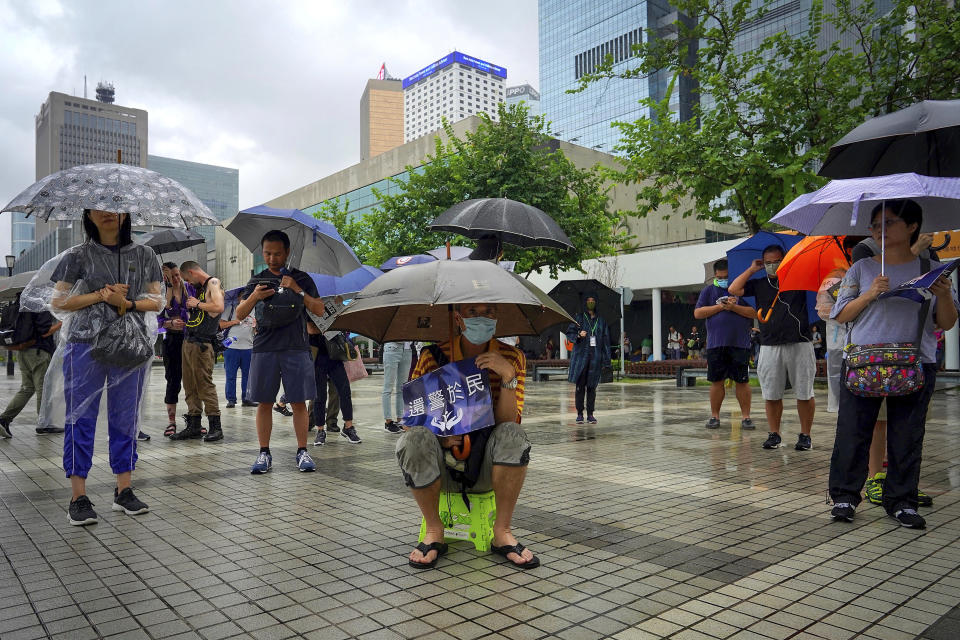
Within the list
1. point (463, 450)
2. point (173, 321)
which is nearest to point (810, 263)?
point (463, 450)

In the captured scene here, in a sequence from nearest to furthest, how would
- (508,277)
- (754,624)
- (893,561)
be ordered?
1. (754,624)
2. (508,277)
3. (893,561)

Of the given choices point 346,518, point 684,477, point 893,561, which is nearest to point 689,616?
point 893,561

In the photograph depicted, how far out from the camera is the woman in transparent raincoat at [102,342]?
451 centimetres

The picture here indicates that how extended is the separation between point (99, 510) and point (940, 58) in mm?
15407

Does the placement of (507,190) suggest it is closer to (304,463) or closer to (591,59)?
(304,463)

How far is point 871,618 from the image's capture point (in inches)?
113

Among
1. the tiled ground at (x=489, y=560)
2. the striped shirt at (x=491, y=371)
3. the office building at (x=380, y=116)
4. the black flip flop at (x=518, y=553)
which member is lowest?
the tiled ground at (x=489, y=560)

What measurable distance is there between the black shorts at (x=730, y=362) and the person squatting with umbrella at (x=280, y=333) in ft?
15.9

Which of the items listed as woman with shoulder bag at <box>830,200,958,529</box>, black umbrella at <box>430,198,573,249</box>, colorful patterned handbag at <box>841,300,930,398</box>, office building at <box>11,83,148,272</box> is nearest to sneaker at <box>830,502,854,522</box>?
woman with shoulder bag at <box>830,200,958,529</box>

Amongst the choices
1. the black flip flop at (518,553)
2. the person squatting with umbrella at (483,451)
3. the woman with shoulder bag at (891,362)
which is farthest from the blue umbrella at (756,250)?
the black flip flop at (518,553)

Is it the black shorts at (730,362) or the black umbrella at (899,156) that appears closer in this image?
the black umbrella at (899,156)

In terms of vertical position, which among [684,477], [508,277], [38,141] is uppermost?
[38,141]

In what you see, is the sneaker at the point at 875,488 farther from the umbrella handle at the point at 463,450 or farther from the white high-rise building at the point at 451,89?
the white high-rise building at the point at 451,89

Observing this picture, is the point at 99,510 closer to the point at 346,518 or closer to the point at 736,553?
the point at 346,518
